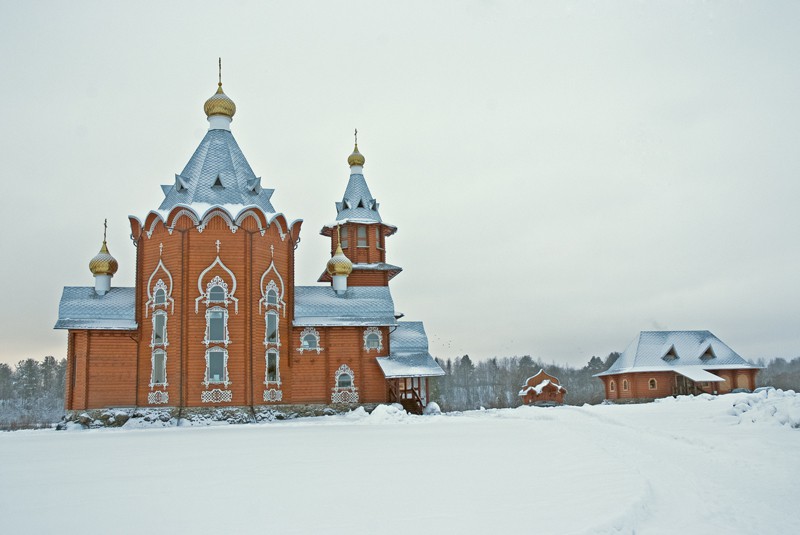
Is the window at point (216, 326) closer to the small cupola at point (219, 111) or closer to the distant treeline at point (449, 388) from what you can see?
the small cupola at point (219, 111)

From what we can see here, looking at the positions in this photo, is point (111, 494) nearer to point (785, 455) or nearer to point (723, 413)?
point (785, 455)

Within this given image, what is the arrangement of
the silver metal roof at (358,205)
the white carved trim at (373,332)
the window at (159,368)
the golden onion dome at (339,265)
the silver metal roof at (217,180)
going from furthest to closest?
1. the silver metal roof at (358,205)
2. the golden onion dome at (339,265)
3. the white carved trim at (373,332)
4. the silver metal roof at (217,180)
5. the window at (159,368)

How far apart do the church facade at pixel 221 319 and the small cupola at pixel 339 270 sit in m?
0.56

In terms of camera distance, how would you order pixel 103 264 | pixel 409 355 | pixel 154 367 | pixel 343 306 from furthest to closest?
pixel 409 355
pixel 343 306
pixel 103 264
pixel 154 367

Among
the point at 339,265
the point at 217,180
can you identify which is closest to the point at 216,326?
the point at 217,180

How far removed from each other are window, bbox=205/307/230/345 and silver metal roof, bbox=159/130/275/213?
4517 millimetres

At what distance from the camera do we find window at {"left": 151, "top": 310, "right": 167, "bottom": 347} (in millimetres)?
29688

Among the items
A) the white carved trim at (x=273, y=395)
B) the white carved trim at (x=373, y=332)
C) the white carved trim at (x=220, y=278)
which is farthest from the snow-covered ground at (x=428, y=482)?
the white carved trim at (x=373, y=332)

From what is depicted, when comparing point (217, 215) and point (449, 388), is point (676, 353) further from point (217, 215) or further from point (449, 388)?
point (449, 388)

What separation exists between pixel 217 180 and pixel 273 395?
366 inches

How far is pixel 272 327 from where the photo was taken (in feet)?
102

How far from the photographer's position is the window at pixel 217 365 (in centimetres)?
2919

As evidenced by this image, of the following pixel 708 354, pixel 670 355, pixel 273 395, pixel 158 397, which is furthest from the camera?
pixel 708 354

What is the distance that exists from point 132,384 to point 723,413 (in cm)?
2203
